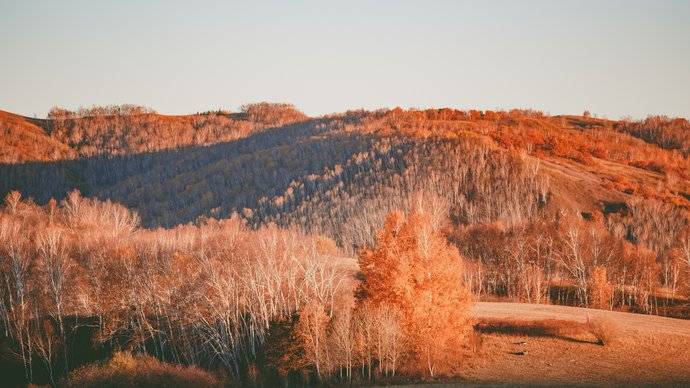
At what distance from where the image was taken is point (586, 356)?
5522 cm

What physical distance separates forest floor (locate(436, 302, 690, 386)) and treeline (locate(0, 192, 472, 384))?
445 centimetres

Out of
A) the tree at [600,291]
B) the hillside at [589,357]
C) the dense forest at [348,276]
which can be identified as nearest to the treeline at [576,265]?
the tree at [600,291]

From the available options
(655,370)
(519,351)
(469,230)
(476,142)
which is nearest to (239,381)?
(519,351)

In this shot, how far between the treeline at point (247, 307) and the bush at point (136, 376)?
3351 millimetres

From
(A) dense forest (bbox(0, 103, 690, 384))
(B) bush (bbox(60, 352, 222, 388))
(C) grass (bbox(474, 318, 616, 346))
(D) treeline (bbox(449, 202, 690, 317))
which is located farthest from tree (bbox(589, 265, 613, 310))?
(B) bush (bbox(60, 352, 222, 388))

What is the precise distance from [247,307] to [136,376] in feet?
56.7

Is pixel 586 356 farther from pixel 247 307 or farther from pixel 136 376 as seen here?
pixel 136 376

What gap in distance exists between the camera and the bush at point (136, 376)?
53.7 m

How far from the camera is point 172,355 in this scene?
6869 centimetres

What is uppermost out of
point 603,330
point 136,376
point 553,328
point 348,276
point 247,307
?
point 348,276

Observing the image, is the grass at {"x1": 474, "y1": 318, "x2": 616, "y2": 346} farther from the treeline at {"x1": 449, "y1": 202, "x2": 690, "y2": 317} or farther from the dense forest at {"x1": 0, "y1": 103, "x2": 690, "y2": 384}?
the treeline at {"x1": 449, "y1": 202, "x2": 690, "y2": 317}

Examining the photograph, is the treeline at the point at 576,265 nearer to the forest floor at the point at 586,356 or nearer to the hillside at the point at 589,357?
the forest floor at the point at 586,356

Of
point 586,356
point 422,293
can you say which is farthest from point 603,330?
point 422,293

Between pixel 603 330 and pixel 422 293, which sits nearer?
pixel 422 293
